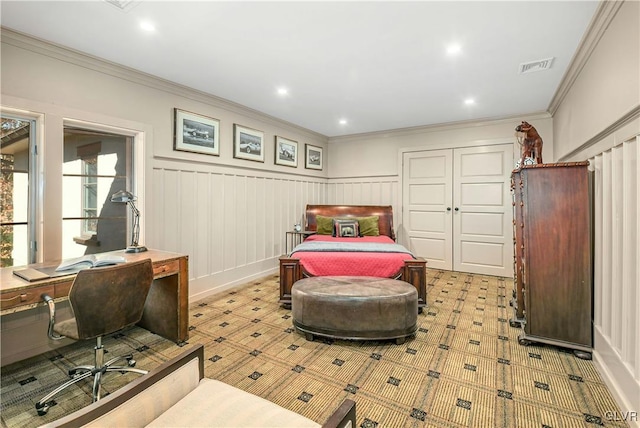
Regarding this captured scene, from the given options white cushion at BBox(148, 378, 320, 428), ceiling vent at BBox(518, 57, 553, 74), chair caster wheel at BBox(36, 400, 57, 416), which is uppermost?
ceiling vent at BBox(518, 57, 553, 74)

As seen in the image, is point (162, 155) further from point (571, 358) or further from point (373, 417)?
point (571, 358)

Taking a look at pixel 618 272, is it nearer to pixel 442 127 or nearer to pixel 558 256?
pixel 558 256

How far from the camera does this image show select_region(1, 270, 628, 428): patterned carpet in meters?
1.87

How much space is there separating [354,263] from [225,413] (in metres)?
2.57

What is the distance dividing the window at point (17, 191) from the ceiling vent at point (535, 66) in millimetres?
4809

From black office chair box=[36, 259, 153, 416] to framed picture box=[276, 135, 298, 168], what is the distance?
3.50m

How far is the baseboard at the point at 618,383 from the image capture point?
1.73 metres

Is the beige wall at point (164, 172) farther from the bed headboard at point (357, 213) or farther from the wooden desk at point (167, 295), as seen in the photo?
the wooden desk at point (167, 295)

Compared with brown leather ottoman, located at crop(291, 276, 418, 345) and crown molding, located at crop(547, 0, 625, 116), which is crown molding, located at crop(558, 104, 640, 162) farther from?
brown leather ottoman, located at crop(291, 276, 418, 345)

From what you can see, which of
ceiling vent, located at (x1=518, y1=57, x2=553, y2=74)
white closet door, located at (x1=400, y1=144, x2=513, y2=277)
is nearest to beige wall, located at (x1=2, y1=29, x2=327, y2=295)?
white closet door, located at (x1=400, y1=144, x2=513, y2=277)

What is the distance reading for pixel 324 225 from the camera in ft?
18.3

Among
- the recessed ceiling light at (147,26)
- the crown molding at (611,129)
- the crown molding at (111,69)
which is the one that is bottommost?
the crown molding at (611,129)

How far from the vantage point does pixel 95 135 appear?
3066 mm

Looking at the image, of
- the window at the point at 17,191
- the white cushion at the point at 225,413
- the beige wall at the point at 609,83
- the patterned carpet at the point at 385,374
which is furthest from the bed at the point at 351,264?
the window at the point at 17,191
